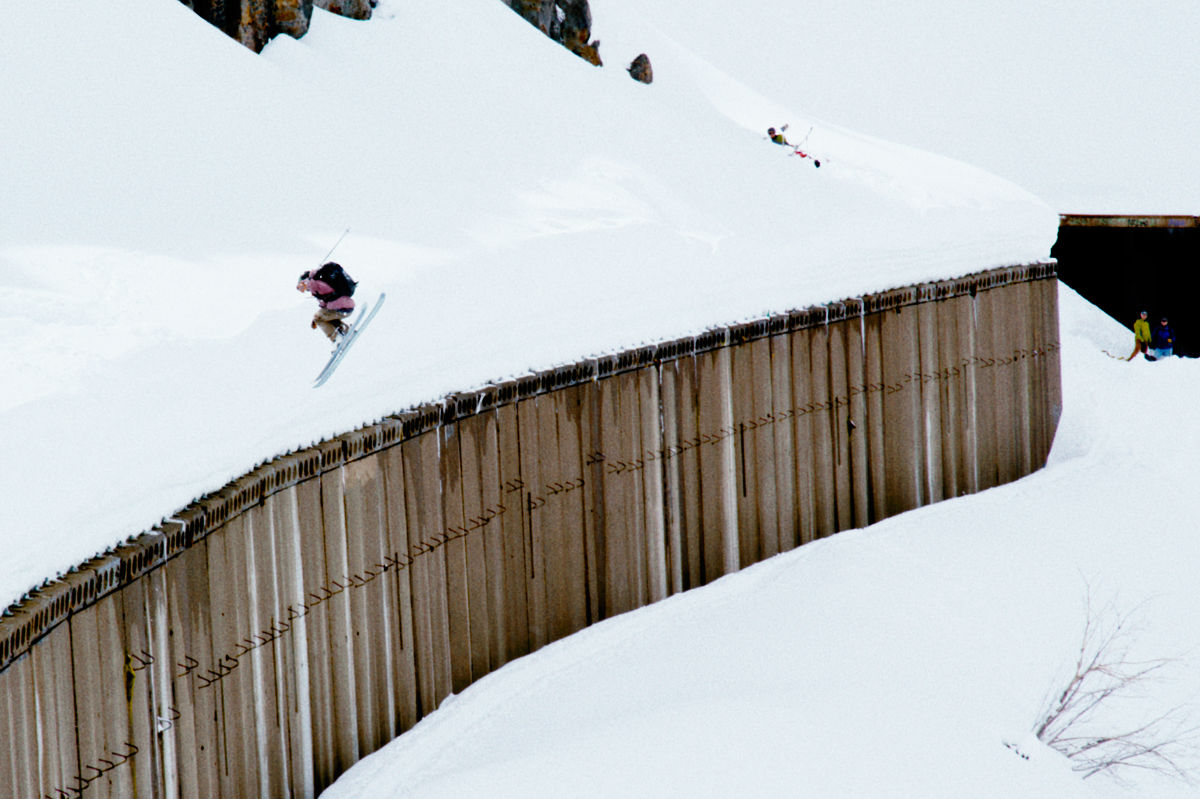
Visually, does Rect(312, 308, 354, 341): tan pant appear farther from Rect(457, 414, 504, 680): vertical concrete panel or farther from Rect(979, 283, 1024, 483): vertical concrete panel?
Rect(979, 283, 1024, 483): vertical concrete panel

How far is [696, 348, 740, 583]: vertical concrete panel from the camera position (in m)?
11.0

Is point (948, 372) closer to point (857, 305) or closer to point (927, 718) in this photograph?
point (857, 305)

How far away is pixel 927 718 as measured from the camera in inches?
313

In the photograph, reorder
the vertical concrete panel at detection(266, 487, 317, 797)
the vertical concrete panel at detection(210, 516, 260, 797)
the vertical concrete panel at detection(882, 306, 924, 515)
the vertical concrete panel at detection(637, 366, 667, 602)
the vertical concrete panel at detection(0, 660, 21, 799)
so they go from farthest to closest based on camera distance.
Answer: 1. the vertical concrete panel at detection(882, 306, 924, 515)
2. the vertical concrete panel at detection(637, 366, 667, 602)
3. the vertical concrete panel at detection(266, 487, 317, 797)
4. the vertical concrete panel at detection(210, 516, 260, 797)
5. the vertical concrete panel at detection(0, 660, 21, 799)

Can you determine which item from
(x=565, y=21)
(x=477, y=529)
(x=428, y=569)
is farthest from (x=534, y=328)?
(x=565, y=21)

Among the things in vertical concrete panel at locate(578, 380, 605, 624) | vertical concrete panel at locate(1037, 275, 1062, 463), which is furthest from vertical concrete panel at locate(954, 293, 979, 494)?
vertical concrete panel at locate(578, 380, 605, 624)

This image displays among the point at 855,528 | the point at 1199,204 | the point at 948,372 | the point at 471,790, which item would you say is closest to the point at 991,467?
the point at 948,372

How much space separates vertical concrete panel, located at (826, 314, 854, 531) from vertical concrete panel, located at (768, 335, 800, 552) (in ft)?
2.01

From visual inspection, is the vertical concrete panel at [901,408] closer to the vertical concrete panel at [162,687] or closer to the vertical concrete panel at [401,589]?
the vertical concrete panel at [401,589]

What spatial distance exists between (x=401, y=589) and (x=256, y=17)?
1000cm

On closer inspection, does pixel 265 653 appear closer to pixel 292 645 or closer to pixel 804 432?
pixel 292 645

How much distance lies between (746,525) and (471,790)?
5055 mm

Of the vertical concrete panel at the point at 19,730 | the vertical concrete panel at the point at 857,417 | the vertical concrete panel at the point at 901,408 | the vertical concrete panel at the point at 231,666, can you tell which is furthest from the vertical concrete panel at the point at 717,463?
the vertical concrete panel at the point at 19,730

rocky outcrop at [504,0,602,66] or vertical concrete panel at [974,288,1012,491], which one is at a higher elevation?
rocky outcrop at [504,0,602,66]
